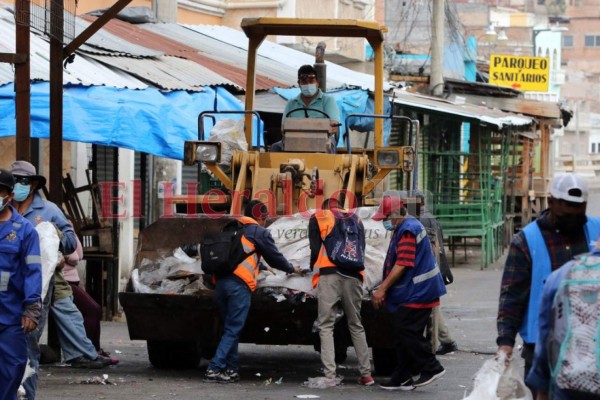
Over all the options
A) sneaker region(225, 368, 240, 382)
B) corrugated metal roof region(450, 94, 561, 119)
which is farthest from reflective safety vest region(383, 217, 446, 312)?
corrugated metal roof region(450, 94, 561, 119)

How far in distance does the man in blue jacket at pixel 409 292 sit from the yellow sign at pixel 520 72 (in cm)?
3245

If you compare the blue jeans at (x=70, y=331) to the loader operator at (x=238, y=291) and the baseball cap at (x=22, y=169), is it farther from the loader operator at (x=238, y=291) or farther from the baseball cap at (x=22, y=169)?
the baseball cap at (x=22, y=169)

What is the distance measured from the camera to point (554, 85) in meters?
75.6

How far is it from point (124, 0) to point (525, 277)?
20.3ft

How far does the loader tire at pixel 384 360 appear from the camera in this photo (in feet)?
37.9

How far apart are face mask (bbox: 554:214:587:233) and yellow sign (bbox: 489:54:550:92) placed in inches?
1413

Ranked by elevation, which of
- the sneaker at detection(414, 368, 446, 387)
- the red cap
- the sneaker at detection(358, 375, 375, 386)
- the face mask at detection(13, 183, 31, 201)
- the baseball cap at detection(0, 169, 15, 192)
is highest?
the baseball cap at detection(0, 169, 15, 192)

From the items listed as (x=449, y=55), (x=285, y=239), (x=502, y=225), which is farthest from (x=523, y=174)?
(x=285, y=239)

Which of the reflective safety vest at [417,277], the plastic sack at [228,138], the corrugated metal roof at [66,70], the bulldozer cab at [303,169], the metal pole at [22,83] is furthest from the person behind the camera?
the corrugated metal roof at [66,70]

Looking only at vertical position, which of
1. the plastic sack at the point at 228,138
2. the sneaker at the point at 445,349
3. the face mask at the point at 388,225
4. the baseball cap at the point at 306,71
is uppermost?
the baseball cap at the point at 306,71

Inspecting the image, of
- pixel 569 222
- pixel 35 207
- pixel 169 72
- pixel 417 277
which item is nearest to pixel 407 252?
pixel 417 277

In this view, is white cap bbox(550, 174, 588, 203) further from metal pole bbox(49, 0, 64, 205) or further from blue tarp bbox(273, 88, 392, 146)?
blue tarp bbox(273, 88, 392, 146)

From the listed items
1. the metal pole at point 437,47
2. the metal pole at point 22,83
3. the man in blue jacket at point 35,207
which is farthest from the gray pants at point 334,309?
the metal pole at point 437,47

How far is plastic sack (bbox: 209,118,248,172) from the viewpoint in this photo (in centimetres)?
1280
